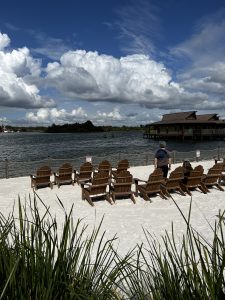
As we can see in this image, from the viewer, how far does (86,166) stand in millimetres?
12398

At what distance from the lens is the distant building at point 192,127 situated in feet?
223

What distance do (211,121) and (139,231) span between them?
65.3m

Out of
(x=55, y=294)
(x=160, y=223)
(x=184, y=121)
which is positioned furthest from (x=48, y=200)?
(x=184, y=121)

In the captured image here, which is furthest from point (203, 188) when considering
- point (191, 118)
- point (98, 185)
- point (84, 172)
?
point (191, 118)

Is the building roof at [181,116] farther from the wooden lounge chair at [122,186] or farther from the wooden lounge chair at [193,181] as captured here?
the wooden lounge chair at [122,186]

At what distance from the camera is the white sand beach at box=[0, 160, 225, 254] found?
272 inches

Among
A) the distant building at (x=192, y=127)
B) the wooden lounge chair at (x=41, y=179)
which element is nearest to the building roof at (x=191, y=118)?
the distant building at (x=192, y=127)

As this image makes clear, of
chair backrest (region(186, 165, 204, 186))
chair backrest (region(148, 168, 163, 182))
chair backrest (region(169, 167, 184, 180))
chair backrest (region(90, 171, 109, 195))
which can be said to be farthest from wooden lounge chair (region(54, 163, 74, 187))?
chair backrest (region(186, 165, 204, 186))

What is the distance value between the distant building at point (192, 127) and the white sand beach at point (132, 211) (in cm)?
5781

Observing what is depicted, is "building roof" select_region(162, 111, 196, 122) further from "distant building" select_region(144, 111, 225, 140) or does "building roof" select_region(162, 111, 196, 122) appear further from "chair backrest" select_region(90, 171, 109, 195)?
"chair backrest" select_region(90, 171, 109, 195)

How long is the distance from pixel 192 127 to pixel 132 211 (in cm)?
6491

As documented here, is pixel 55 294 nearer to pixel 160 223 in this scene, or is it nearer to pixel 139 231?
pixel 139 231

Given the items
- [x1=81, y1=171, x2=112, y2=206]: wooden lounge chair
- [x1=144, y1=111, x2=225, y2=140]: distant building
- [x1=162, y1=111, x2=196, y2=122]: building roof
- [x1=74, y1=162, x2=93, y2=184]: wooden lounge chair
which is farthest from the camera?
[x1=162, y1=111, x2=196, y2=122]: building roof

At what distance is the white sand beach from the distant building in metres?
57.8
